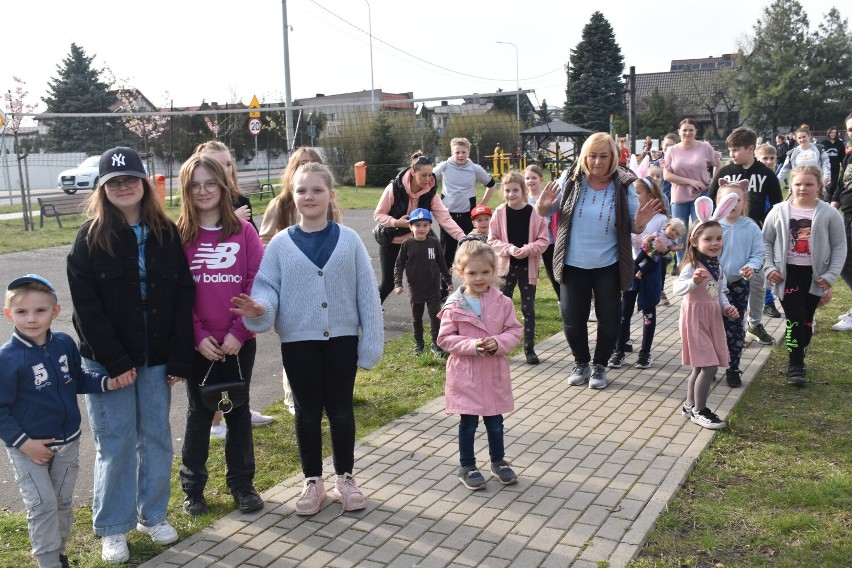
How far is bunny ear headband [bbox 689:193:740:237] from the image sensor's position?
6.24 metres

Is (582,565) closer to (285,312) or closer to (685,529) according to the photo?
(685,529)

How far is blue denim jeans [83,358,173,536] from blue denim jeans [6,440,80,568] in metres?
0.19

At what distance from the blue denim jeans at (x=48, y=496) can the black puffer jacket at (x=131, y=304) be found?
488 mm

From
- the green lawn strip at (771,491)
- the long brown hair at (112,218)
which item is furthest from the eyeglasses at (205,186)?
the green lawn strip at (771,491)

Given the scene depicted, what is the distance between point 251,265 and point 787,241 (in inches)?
182

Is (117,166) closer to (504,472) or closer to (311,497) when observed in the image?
(311,497)

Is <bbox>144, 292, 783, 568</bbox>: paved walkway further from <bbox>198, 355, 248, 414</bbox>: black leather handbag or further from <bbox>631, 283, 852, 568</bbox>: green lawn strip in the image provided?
<bbox>198, 355, 248, 414</bbox>: black leather handbag

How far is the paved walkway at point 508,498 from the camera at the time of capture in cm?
416

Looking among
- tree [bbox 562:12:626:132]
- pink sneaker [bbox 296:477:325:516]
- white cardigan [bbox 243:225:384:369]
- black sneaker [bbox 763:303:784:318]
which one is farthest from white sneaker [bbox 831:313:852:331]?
tree [bbox 562:12:626:132]

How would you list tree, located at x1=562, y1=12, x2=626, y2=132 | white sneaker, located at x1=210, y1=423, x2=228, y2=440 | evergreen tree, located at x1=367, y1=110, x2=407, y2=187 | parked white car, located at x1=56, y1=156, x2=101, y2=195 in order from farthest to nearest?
tree, located at x1=562, y1=12, x2=626, y2=132, evergreen tree, located at x1=367, y1=110, x2=407, y2=187, parked white car, located at x1=56, y1=156, x2=101, y2=195, white sneaker, located at x1=210, y1=423, x2=228, y2=440

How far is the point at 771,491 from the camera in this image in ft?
15.9

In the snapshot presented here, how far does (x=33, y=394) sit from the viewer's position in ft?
12.7

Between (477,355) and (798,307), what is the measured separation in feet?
11.5

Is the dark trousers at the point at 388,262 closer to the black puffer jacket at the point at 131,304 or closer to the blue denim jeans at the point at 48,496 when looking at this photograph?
the black puffer jacket at the point at 131,304
